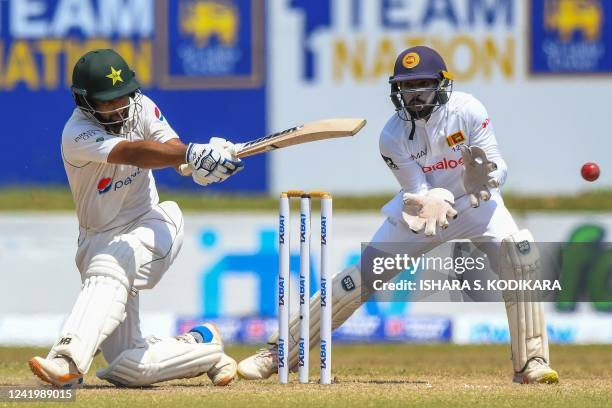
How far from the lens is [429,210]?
5.88 metres

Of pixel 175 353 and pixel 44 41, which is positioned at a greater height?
pixel 44 41

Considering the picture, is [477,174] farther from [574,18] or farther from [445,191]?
[574,18]

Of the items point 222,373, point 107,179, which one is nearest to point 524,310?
point 222,373

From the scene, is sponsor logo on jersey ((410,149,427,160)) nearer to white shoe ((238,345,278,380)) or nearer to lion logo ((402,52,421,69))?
lion logo ((402,52,421,69))

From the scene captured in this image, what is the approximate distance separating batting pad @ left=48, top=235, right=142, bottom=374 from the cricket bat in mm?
463

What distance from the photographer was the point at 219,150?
553 cm

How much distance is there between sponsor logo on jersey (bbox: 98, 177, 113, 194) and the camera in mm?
5797

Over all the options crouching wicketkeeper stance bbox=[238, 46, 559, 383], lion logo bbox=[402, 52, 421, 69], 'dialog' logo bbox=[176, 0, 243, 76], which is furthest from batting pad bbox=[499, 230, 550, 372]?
'dialog' logo bbox=[176, 0, 243, 76]

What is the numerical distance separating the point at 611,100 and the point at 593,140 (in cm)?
44

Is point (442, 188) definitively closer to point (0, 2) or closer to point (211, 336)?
point (211, 336)

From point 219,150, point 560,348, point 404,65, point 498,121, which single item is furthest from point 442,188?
point 498,121

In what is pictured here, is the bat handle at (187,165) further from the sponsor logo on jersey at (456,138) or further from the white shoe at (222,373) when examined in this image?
the sponsor logo on jersey at (456,138)

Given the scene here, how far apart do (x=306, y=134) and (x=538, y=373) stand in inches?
57.6

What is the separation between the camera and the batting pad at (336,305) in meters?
6.21
